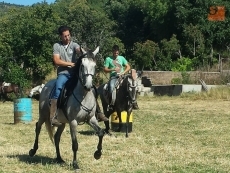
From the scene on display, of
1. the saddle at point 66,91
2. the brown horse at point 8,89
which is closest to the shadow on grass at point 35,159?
the saddle at point 66,91

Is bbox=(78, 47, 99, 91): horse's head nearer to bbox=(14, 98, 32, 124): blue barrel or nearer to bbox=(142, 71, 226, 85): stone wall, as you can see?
bbox=(14, 98, 32, 124): blue barrel

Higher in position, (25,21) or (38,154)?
(25,21)

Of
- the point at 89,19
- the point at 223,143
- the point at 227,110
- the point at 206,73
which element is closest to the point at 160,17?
the point at 89,19

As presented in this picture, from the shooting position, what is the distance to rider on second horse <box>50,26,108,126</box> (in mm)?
9732

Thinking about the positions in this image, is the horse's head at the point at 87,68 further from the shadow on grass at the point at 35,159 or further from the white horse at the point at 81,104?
the shadow on grass at the point at 35,159

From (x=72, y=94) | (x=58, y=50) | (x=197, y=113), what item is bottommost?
(x=197, y=113)

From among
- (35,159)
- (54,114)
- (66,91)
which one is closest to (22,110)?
(35,159)

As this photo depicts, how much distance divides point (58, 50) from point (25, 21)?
1083 inches

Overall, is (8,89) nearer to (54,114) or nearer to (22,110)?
(22,110)

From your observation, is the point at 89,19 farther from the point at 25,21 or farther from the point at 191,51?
the point at 191,51

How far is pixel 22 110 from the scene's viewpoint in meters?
18.2

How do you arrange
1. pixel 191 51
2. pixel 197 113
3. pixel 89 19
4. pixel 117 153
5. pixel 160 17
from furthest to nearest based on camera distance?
pixel 160 17
pixel 191 51
pixel 89 19
pixel 197 113
pixel 117 153

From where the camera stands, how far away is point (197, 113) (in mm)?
21594

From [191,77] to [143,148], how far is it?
84.2ft
